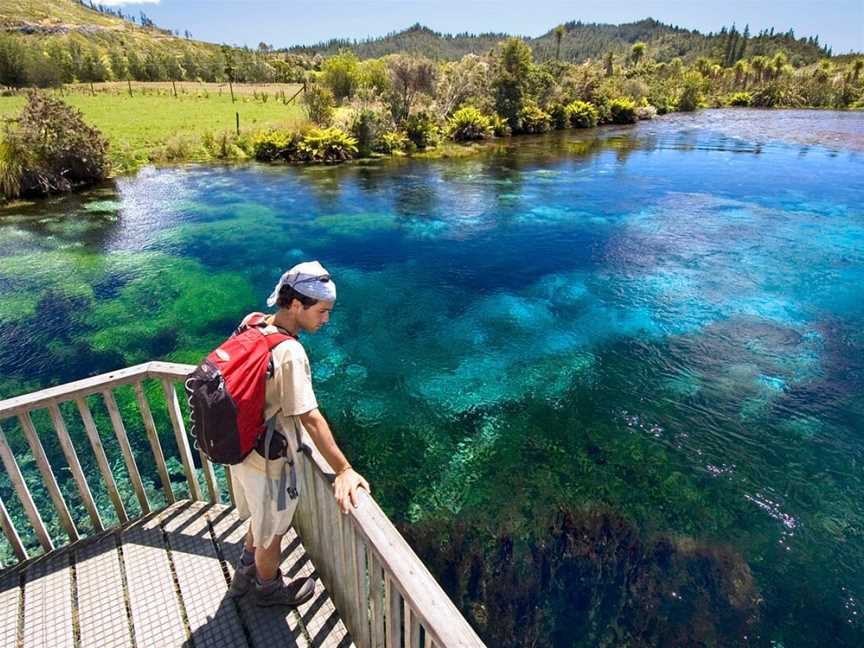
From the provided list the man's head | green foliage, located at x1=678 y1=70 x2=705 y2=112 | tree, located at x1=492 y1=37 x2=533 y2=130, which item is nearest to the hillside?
tree, located at x1=492 y1=37 x2=533 y2=130

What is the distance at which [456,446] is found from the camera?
732 centimetres

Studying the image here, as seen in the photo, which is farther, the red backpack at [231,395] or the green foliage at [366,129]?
the green foliage at [366,129]

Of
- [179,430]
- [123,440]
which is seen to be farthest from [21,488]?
[179,430]

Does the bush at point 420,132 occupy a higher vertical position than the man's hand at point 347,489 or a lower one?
higher

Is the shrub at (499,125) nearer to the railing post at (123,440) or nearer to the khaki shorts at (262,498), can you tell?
the railing post at (123,440)

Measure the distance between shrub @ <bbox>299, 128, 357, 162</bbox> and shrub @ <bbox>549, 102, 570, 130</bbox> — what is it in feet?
69.7

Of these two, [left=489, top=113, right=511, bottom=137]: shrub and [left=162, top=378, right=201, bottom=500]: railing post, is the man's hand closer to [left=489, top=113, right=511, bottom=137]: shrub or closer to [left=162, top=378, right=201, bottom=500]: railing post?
[left=162, top=378, right=201, bottom=500]: railing post

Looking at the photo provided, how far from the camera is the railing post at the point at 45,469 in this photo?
3129mm

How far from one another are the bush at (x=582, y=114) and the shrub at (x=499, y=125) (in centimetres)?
846

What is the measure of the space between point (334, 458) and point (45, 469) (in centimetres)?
241

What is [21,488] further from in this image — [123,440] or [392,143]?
[392,143]

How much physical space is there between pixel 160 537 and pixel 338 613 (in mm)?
1609

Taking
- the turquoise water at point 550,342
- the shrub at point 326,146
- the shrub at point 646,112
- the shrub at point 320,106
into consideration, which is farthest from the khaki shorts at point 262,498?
the shrub at point 646,112

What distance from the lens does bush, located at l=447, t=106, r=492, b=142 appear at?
3425 centimetres
